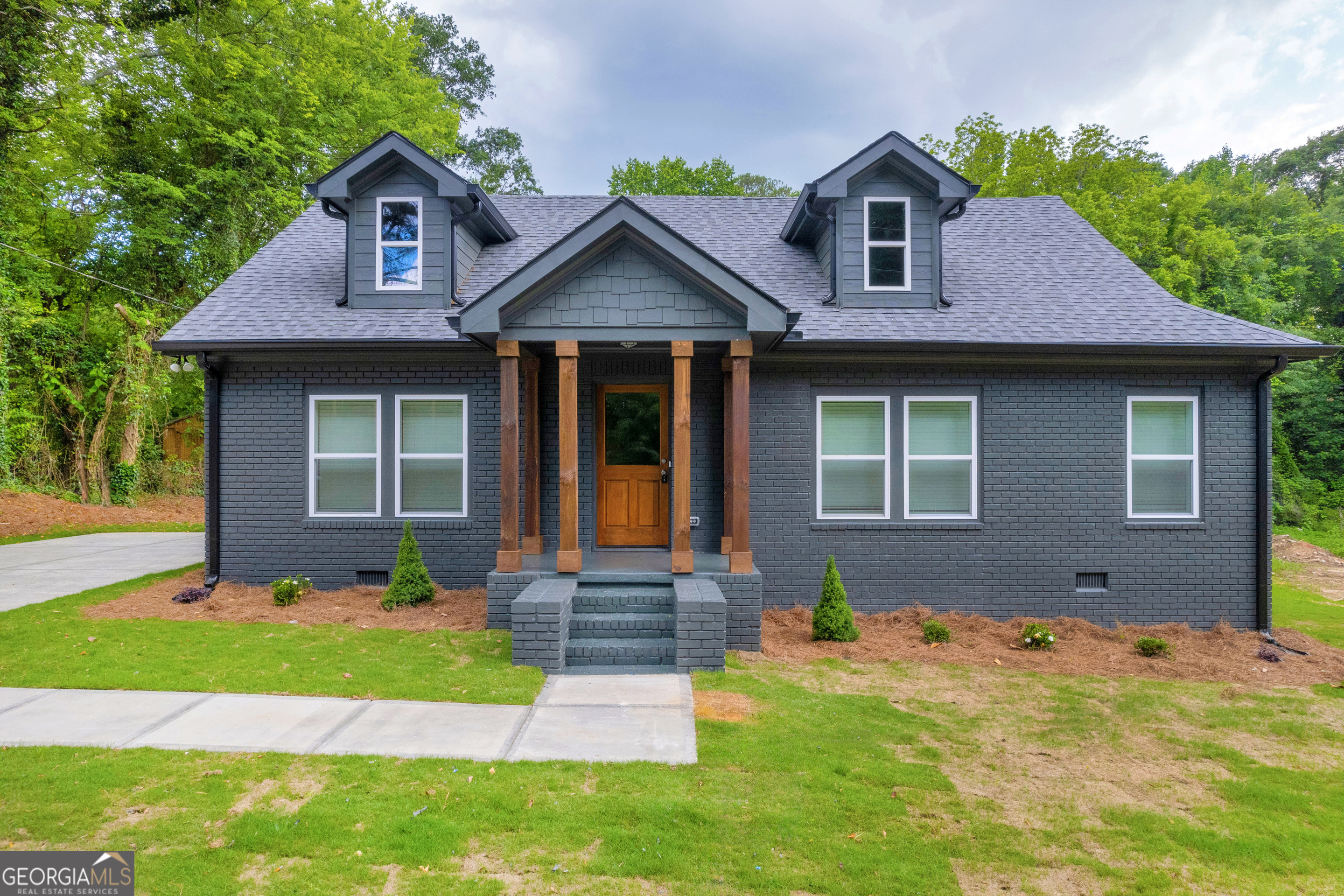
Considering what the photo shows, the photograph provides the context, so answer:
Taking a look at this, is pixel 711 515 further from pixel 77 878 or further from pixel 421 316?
pixel 77 878

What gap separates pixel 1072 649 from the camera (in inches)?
275

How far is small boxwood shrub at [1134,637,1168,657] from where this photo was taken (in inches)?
263

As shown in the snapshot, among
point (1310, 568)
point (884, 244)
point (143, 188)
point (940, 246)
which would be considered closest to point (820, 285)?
point (884, 244)

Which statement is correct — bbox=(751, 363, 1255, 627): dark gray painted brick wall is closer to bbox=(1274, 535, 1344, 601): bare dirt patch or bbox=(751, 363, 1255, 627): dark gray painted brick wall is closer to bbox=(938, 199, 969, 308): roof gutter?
bbox=(938, 199, 969, 308): roof gutter

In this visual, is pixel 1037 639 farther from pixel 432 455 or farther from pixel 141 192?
pixel 141 192

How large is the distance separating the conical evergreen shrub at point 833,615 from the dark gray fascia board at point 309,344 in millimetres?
5048

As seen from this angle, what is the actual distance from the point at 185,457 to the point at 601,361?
19.0m

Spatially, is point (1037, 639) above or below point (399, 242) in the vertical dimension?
below

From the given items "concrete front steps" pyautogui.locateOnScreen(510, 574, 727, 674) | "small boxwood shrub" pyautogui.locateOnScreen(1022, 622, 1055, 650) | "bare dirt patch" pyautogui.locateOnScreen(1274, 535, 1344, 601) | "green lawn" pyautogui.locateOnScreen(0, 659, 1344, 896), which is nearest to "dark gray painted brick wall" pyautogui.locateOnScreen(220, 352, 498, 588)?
"concrete front steps" pyautogui.locateOnScreen(510, 574, 727, 674)

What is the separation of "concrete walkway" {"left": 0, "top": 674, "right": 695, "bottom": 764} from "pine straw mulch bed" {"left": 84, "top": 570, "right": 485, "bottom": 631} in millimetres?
2120

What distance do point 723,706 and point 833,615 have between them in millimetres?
2330

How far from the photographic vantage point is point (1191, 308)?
28.0 feet

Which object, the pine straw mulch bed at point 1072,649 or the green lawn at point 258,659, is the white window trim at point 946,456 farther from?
the green lawn at point 258,659

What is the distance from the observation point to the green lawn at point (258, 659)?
5.19m
